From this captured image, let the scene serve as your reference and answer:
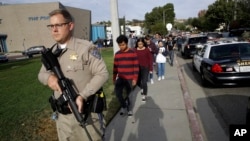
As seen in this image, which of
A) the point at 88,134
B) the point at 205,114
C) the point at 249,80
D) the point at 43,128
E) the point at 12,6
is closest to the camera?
the point at 88,134

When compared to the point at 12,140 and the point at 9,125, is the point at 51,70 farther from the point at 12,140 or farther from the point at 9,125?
the point at 9,125

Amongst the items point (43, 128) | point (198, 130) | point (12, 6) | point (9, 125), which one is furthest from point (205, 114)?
point (12, 6)

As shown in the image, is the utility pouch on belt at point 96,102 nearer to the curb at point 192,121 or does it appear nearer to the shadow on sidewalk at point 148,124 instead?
the shadow on sidewalk at point 148,124

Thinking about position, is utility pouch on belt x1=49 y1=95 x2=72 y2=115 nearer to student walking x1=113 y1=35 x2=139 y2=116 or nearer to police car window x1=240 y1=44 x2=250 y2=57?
student walking x1=113 y1=35 x2=139 y2=116

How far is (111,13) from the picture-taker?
7.84 m

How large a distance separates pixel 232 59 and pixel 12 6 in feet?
162

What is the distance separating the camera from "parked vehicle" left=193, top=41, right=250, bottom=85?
7438 mm

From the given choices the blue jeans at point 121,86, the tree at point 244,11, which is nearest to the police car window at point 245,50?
the blue jeans at point 121,86

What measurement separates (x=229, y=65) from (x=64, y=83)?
6140 mm

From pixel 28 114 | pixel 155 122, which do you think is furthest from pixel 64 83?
pixel 28 114

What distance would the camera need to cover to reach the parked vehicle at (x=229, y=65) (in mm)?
7438

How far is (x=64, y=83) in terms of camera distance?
244 cm

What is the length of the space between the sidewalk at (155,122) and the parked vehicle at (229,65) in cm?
115

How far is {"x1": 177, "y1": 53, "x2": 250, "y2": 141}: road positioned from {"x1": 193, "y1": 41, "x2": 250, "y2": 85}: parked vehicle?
0.36 metres
